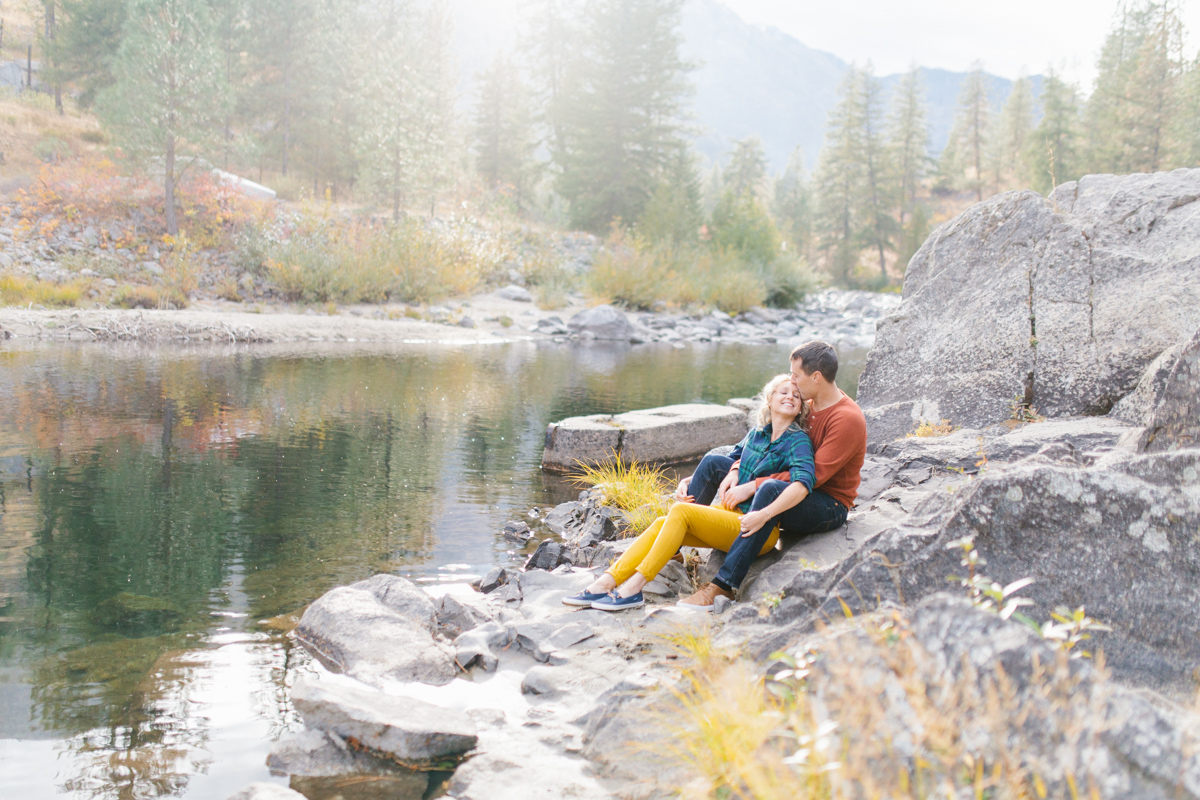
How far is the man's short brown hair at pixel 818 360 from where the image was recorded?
170 inches

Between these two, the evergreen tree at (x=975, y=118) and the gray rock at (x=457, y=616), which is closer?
the gray rock at (x=457, y=616)

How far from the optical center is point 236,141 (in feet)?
82.8

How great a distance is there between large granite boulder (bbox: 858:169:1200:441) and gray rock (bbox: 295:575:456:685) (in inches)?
183

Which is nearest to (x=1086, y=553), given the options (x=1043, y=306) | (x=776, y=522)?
(x=776, y=522)

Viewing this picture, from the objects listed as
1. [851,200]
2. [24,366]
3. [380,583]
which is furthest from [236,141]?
[851,200]

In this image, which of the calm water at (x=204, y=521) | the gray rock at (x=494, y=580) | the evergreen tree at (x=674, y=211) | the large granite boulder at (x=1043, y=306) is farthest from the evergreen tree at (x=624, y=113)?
the gray rock at (x=494, y=580)

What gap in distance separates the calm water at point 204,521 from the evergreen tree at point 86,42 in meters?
22.7

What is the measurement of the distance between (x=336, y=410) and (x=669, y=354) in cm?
1047

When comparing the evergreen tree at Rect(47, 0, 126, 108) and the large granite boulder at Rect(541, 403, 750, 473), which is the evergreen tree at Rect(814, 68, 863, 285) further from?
the large granite boulder at Rect(541, 403, 750, 473)

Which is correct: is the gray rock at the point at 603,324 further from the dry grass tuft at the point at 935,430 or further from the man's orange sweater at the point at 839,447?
the man's orange sweater at the point at 839,447

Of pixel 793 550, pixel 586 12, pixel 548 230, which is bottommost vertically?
pixel 793 550

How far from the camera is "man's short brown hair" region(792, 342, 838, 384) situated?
432cm

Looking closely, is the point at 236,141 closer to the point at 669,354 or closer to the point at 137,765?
the point at 669,354

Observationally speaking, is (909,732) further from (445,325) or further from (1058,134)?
(1058,134)
